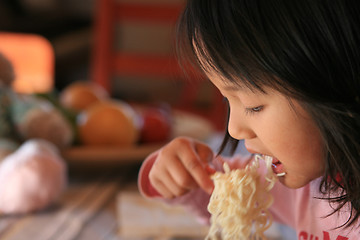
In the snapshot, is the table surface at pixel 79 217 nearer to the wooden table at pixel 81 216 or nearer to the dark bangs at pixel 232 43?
the wooden table at pixel 81 216

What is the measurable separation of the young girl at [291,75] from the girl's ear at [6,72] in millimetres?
502

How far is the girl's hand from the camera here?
593 millimetres

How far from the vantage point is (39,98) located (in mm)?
1065

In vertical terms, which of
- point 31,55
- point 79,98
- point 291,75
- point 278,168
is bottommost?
point 31,55

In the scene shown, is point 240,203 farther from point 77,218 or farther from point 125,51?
point 125,51

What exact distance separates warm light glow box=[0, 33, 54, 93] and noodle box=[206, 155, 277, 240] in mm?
2280

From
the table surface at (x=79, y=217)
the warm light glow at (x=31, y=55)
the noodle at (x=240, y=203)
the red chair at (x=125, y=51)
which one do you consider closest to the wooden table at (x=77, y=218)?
the table surface at (x=79, y=217)

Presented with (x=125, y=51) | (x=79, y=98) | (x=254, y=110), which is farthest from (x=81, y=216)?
(x=125, y=51)

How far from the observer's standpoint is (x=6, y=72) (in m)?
0.92

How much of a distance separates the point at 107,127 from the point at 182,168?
41cm

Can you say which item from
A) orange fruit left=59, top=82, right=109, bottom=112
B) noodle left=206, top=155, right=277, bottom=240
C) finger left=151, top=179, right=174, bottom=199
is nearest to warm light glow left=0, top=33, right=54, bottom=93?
orange fruit left=59, top=82, right=109, bottom=112

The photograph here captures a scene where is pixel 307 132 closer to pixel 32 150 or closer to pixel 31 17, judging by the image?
pixel 32 150

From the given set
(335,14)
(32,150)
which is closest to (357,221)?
(335,14)

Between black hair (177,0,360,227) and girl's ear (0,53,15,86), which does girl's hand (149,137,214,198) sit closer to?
black hair (177,0,360,227)
